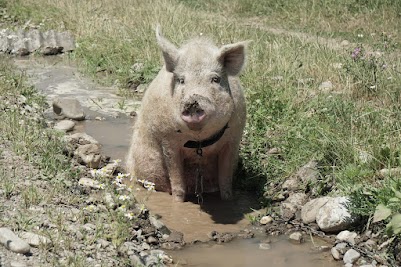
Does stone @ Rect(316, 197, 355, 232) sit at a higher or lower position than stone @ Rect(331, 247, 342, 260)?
higher

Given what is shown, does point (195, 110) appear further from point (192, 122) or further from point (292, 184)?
point (292, 184)

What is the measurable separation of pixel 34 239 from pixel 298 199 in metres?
2.93

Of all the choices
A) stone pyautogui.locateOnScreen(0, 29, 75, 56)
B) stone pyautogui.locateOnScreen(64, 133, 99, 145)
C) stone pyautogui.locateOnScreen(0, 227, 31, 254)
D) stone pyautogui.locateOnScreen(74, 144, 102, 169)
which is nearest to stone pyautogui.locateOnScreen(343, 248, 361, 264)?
stone pyautogui.locateOnScreen(0, 227, 31, 254)

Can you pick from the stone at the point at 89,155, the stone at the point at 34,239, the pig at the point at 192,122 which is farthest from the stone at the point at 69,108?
the stone at the point at 34,239

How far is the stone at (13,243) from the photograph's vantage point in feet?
17.4

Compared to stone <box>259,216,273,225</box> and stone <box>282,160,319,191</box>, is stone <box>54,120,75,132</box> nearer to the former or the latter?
stone <box>282,160,319,191</box>

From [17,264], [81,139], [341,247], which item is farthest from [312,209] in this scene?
[81,139]

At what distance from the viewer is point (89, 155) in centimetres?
823

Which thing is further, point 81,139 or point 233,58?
point 81,139

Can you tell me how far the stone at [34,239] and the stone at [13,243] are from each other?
107 millimetres

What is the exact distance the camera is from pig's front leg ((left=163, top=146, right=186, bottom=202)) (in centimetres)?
760

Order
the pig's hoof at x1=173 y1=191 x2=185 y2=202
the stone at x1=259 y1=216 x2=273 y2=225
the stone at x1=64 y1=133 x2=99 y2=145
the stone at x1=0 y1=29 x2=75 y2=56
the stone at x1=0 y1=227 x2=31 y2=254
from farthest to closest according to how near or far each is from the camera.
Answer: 1. the stone at x1=0 y1=29 x2=75 y2=56
2. the stone at x1=64 y1=133 x2=99 y2=145
3. the pig's hoof at x1=173 y1=191 x2=185 y2=202
4. the stone at x1=259 y1=216 x2=273 y2=225
5. the stone at x1=0 y1=227 x2=31 y2=254

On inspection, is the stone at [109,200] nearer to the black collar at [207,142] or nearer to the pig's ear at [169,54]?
the black collar at [207,142]

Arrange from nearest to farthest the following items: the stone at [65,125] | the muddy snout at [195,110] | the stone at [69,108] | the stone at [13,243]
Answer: the stone at [13,243]
the muddy snout at [195,110]
the stone at [65,125]
the stone at [69,108]
